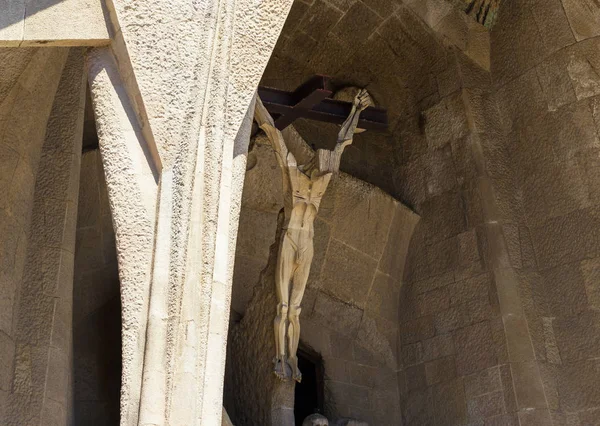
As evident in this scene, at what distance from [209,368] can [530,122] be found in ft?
14.3

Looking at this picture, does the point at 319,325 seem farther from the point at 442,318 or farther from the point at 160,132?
the point at 160,132

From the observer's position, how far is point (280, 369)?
20.4ft

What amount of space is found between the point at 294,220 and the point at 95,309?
4.27 ft

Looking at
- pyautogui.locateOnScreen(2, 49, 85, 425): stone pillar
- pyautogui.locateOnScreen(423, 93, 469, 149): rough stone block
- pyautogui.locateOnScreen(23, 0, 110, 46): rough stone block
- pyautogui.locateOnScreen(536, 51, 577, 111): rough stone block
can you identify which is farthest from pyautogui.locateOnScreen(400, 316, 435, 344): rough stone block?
pyautogui.locateOnScreen(23, 0, 110, 46): rough stone block

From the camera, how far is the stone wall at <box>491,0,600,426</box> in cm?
702

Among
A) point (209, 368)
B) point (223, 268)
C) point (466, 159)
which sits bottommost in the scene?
point (209, 368)

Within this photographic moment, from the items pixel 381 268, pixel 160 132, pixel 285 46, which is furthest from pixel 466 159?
pixel 160 132

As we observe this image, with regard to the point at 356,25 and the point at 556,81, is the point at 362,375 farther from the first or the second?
the point at 356,25

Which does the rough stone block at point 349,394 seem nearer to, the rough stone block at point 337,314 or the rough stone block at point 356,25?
the rough stone block at point 337,314

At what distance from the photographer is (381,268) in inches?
305

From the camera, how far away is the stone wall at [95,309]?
19.8 ft

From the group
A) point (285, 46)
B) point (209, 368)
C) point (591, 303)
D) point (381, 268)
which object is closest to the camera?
point (209, 368)

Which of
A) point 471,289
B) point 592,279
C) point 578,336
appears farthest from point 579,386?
point 471,289

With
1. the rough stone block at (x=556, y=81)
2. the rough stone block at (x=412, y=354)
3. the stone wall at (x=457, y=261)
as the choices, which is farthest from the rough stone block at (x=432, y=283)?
the rough stone block at (x=556, y=81)
